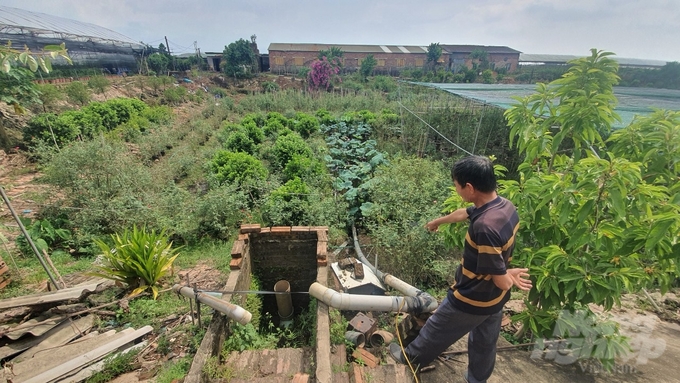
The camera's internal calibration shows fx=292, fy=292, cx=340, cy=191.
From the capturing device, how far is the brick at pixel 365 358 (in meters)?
2.76

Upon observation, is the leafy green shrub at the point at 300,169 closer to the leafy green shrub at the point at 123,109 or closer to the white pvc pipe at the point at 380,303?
the white pvc pipe at the point at 380,303

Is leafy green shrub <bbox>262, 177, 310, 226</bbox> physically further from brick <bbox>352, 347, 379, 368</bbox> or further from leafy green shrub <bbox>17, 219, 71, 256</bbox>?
leafy green shrub <bbox>17, 219, 71, 256</bbox>

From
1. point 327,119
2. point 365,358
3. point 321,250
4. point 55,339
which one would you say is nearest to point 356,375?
point 365,358

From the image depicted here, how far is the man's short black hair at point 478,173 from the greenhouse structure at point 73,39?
66.5 feet

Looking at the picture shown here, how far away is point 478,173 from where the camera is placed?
1898mm

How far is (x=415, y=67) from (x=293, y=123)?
32791 mm

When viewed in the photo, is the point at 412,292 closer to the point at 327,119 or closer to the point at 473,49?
the point at 327,119

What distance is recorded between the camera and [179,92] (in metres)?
18.7

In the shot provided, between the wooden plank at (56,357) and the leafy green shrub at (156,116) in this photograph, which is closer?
the wooden plank at (56,357)

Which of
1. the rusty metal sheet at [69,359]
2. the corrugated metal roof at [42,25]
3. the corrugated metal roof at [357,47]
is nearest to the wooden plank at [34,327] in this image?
the rusty metal sheet at [69,359]

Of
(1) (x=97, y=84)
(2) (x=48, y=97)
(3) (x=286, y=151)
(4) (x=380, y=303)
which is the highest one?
(1) (x=97, y=84)

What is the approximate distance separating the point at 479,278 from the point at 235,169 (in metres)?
5.90

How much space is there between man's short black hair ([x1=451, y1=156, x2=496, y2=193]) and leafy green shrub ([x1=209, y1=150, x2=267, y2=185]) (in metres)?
5.39

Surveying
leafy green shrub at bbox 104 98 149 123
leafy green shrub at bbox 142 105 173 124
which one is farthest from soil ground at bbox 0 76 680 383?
leafy green shrub at bbox 104 98 149 123
